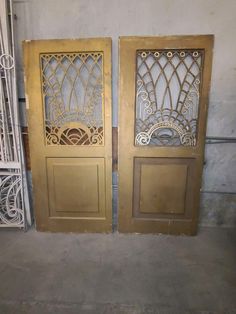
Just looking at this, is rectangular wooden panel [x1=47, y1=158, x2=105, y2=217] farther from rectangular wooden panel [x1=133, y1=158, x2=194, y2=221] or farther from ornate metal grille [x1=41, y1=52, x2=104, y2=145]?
rectangular wooden panel [x1=133, y1=158, x2=194, y2=221]

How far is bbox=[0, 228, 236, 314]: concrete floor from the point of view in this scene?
5.30 feet

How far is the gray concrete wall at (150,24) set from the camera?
2068mm

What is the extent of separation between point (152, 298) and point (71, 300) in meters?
0.60

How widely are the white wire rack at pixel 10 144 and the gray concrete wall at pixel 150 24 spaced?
0.13 meters

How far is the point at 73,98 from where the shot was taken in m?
2.27

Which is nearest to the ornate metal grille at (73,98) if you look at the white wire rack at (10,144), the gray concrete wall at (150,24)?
the gray concrete wall at (150,24)

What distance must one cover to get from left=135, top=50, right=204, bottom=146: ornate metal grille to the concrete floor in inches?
42.0

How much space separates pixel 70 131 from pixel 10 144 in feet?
2.19

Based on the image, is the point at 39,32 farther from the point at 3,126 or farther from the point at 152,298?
the point at 152,298

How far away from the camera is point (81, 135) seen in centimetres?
228

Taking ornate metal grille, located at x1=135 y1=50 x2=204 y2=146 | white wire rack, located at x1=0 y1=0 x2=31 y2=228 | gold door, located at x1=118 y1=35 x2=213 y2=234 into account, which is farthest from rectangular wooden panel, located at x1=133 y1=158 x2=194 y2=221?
white wire rack, located at x1=0 y1=0 x2=31 y2=228

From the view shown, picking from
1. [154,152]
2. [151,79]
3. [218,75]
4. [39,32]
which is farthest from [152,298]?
[39,32]

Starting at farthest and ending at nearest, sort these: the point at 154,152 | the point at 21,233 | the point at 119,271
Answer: the point at 21,233 < the point at 154,152 < the point at 119,271

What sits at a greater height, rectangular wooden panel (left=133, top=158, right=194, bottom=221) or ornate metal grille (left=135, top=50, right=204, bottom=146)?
ornate metal grille (left=135, top=50, right=204, bottom=146)
